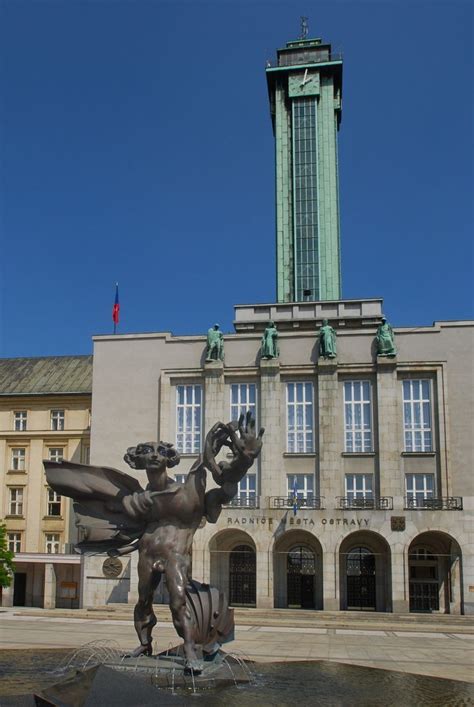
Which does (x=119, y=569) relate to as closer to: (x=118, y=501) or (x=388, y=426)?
(x=388, y=426)

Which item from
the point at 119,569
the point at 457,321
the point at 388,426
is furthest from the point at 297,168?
the point at 119,569

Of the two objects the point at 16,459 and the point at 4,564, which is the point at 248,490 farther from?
the point at 16,459

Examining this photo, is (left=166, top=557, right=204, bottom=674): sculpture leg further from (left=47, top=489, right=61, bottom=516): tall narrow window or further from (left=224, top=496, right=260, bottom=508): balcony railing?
(left=47, top=489, right=61, bottom=516): tall narrow window

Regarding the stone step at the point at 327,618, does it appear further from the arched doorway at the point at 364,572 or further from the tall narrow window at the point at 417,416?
the tall narrow window at the point at 417,416

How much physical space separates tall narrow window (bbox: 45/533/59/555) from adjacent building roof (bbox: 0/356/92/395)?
32.5 ft

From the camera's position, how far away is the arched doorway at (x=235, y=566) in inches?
1705

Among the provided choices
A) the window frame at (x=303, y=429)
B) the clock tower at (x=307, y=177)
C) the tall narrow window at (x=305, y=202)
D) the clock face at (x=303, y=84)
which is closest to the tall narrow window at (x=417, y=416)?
the window frame at (x=303, y=429)

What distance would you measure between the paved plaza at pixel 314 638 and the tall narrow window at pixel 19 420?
54.3ft

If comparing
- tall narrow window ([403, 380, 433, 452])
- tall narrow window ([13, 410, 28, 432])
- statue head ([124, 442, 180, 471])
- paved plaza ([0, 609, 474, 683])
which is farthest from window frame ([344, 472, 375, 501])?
statue head ([124, 442, 180, 471])

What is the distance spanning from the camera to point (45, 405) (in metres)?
53.7

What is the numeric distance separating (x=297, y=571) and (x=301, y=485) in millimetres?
5093

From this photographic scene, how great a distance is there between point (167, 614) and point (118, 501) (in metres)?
24.3

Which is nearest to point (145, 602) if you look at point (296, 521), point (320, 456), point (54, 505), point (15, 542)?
point (296, 521)

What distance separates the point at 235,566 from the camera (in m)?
44.2
